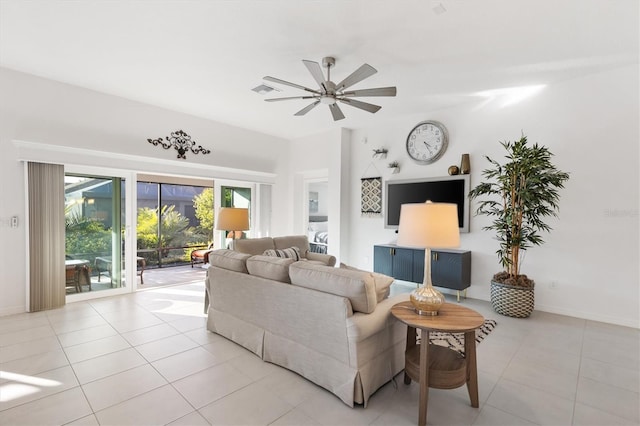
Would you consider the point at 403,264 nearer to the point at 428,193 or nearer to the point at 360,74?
the point at 428,193

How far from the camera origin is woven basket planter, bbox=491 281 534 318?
3.82 meters

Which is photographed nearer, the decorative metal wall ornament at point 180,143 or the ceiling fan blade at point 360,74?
the ceiling fan blade at point 360,74

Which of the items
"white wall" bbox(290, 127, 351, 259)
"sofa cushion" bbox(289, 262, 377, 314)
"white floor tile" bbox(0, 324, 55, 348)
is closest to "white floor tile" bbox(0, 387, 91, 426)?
"white floor tile" bbox(0, 324, 55, 348)

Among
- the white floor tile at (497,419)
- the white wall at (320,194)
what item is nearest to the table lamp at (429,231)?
the white floor tile at (497,419)

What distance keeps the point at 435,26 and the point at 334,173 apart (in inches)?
140

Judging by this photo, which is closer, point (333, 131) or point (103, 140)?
point (103, 140)

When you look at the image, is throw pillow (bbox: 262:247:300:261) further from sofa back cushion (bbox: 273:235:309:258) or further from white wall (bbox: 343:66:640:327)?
white wall (bbox: 343:66:640:327)

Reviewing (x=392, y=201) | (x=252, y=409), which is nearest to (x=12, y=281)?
(x=252, y=409)

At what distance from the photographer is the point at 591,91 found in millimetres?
3820

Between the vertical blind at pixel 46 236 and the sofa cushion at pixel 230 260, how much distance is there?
2430mm

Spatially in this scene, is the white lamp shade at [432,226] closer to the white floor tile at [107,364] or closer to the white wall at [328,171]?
the white floor tile at [107,364]

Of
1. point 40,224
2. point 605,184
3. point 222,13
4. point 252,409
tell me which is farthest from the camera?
point 40,224

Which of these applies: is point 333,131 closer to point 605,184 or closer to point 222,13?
point 222,13

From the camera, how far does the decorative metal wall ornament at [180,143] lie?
5.12 metres
